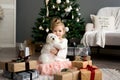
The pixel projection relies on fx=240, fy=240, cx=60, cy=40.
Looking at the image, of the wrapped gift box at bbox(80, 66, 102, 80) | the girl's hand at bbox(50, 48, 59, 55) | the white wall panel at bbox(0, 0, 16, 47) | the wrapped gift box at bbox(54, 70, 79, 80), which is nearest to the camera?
the wrapped gift box at bbox(54, 70, 79, 80)

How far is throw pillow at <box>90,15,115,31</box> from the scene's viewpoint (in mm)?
3850

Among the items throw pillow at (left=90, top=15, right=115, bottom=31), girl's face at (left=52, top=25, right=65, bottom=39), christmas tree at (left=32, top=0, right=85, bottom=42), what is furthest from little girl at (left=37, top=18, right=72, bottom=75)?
throw pillow at (left=90, top=15, right=115, bottom=31)

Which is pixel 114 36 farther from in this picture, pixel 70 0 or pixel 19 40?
pixel 19 40

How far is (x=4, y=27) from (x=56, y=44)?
2.66 m

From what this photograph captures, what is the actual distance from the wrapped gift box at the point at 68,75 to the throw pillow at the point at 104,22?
2.02m

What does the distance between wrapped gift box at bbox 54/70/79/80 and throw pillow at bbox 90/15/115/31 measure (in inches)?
79.5

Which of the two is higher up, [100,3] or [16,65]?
[100,3]

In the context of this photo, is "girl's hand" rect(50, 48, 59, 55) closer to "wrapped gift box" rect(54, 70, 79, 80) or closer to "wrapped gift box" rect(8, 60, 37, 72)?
"wrapped gift box" rect(8, 60, 37, 72)

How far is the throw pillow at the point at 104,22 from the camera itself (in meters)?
3.85

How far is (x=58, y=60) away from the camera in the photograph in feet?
7.47

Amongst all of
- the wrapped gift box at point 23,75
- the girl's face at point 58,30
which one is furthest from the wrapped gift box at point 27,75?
the girl's face at point 58,30

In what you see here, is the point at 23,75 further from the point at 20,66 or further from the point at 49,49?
the point at 49,49

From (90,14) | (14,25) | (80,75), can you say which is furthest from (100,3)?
(80,75)

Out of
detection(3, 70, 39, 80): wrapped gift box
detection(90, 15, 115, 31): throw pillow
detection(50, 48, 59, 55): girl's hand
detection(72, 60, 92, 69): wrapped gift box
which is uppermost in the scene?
detection(90, 15, 115, 31): throw pillow
